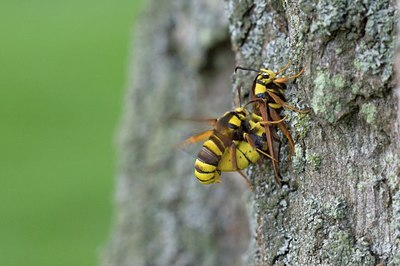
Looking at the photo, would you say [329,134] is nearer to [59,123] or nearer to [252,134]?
[252,134]

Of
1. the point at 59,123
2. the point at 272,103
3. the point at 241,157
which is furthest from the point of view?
the point at 59,123

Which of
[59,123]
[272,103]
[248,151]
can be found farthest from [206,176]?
[59,123]

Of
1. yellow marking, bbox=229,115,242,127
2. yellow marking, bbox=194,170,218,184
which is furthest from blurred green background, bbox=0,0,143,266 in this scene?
yellow marking, bbox=229,115,242,127

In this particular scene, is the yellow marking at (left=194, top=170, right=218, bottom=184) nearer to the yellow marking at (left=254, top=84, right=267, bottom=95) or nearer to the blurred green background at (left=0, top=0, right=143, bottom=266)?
the yellow marking at (left=254, top=84, right=267, bottom=95)

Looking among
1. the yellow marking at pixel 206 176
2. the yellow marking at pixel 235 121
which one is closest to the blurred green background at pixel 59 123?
the yellow marking at pixel 206 176

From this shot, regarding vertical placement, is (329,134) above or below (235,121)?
below

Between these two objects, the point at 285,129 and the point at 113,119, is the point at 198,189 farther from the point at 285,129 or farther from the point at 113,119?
the point at 113,119

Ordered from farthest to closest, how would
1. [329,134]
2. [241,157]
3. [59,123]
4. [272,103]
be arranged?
[59,123] < [241,157] < [272,103] < [329,134]

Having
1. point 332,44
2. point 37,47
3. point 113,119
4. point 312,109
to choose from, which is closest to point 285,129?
point 312,109

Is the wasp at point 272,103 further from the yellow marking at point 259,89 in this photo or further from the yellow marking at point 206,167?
the yellow marking at point 206,167
